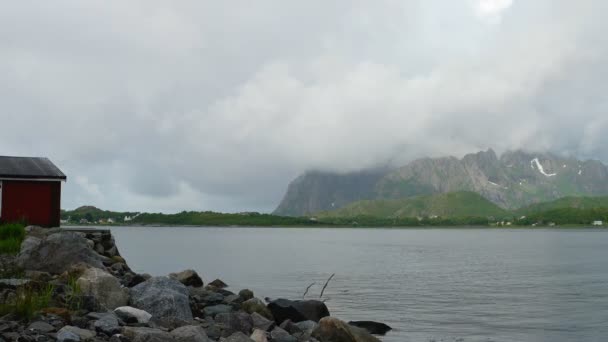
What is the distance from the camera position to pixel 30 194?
42906 mm

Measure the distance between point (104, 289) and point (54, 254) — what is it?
301 inches

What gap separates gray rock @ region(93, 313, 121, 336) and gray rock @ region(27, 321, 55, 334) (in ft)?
3.84

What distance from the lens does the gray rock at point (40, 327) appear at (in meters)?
13.5

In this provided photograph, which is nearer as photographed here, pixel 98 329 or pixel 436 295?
pixel 98 329

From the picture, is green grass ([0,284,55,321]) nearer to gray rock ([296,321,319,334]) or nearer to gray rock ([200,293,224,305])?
gray rock ([200,293,224,305])

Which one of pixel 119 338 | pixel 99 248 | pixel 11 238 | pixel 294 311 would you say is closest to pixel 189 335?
pixel 119 338

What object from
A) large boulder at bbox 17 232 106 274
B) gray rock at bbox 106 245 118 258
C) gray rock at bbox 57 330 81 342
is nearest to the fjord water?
gray rock at bbox 106 245 118 258

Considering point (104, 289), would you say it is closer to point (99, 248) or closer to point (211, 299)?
point (211, 299)

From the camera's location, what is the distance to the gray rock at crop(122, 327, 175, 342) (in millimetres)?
13906

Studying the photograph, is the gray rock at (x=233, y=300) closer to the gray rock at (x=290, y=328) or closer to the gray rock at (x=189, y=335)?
the gray rock at (x=290, y=328)

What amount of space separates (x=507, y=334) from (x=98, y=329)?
75.4ft

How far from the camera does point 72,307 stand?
16484mm

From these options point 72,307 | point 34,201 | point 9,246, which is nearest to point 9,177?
point 34,201

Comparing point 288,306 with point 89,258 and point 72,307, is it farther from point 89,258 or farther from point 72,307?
point 72,307
